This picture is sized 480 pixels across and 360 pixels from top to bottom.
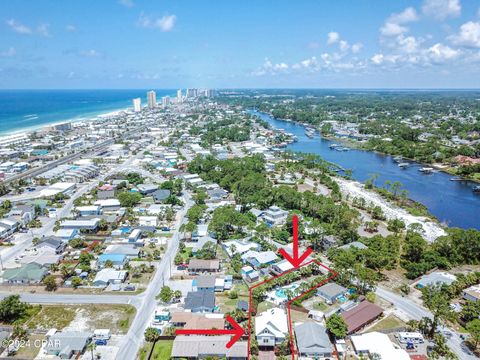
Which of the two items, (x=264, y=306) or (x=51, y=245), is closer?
(x=264, y=306)

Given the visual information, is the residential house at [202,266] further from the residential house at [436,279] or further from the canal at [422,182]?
the canal at [422,182]

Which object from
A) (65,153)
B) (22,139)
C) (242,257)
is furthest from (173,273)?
(22,139)

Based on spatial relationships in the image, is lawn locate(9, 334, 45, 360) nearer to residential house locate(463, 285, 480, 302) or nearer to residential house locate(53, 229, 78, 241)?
residential house locate(53, 229, 78, 241)

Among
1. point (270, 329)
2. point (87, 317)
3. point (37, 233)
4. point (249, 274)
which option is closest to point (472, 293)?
point (270, 329)

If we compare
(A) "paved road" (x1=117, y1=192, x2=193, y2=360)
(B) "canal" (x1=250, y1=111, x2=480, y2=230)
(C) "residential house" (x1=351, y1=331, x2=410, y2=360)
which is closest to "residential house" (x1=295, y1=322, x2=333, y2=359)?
(C) "residential house" (x1=351, y1=331, x2=410, y2=360)

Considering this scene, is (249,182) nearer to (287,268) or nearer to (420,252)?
(287,268)

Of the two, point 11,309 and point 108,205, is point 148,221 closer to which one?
point 108,205

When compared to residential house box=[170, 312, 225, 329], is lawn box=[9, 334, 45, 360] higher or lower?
lower
